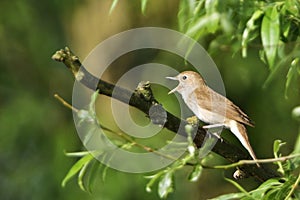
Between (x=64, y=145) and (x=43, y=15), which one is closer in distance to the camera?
(x=64, y=145)

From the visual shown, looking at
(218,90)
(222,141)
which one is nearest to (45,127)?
(218,90)

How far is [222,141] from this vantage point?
1.98m

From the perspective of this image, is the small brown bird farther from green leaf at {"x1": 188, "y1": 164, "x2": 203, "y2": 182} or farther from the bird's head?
green leaf at {"x1": 188, "y1": 164, "x2": 203, "y2": 182}

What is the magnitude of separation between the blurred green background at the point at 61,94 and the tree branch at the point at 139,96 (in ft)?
9.70

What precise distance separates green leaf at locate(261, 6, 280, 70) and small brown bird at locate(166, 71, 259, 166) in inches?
13.4

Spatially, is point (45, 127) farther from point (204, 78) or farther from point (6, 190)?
point (204, 78)

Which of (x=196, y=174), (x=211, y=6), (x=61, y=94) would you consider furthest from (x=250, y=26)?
(x=61, y=94)

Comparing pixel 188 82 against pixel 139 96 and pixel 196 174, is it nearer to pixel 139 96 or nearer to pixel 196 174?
pixel 139 96

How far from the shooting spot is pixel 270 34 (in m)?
1.85

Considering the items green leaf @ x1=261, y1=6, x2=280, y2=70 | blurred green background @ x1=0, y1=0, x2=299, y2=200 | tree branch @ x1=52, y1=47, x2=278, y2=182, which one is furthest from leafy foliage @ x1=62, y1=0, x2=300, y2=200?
blurred green background @ x1=0, y1=0, x2=299, y2=200

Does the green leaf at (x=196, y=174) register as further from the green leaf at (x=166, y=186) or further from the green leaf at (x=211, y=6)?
the green leaf at (x=211, y=6)

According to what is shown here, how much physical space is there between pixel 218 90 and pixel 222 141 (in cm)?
51

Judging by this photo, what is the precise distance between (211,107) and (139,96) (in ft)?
1.20

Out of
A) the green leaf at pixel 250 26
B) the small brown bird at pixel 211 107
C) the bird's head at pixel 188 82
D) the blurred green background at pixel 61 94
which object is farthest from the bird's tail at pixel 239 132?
the blurred green background at pixel 61 94
